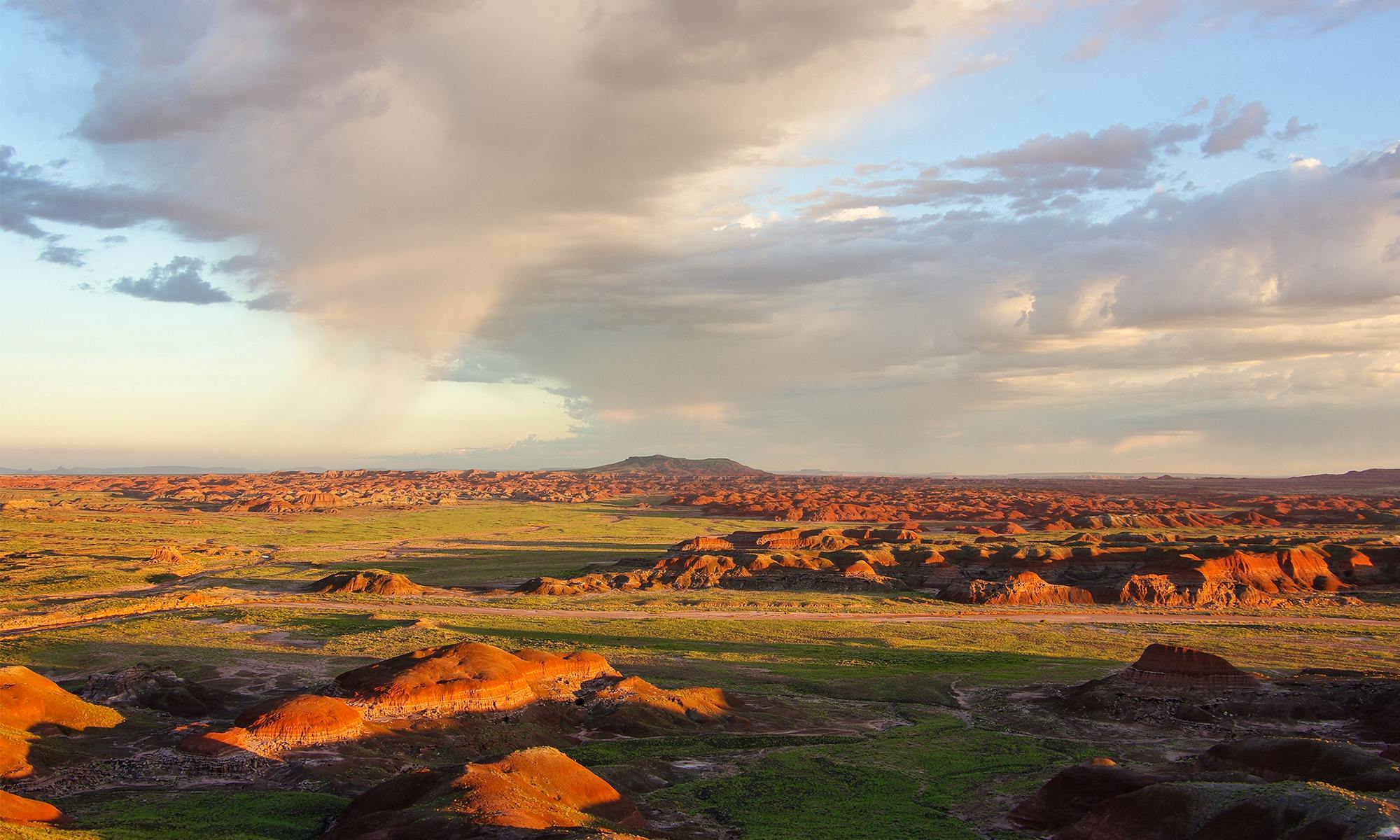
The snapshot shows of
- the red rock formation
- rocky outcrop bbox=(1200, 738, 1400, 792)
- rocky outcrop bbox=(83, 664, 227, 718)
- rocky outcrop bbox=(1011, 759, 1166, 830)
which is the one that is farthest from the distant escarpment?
the red rock formation

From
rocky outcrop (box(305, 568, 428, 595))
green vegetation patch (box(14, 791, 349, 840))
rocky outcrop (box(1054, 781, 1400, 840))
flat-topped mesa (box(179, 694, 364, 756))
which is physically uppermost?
rocky outcrop (box(1054, 781, 1400, 840))

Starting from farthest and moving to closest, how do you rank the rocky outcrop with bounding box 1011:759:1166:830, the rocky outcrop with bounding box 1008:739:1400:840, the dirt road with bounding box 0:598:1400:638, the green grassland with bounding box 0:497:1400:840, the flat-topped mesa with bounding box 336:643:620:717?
the dirt road with bounding box 0:598:1400:638, the flat-topped mesa with bounding box 336:643:620:717, the green grassland with bounding box 0:497:1400:840, the rocky outcrop with bounding box 1011:759:1166:830, the rocky outcrop with bounding box 1008:739:1400:840

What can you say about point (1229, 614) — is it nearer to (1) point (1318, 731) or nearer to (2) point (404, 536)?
(1) point (1318, 731)

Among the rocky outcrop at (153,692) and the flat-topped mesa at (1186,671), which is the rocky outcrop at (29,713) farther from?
the flat-topped mesa at (1186,671)

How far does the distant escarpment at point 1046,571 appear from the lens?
82.1m

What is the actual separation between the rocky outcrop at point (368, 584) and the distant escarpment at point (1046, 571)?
9.95m

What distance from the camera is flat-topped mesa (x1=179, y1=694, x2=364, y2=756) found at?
30.5 metres

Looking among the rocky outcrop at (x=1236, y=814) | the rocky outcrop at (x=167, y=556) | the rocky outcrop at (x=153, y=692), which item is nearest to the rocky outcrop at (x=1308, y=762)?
the rocky outcrop at (x=1236, y=814)

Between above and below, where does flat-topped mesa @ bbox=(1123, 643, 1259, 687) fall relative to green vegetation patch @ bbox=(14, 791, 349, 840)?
above

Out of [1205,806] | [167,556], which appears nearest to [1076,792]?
[1205,806]

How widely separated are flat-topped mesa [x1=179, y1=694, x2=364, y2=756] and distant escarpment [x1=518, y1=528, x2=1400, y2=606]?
5056 centimetres

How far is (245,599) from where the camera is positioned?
76.2 metres

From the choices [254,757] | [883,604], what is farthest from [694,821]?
[883,604]

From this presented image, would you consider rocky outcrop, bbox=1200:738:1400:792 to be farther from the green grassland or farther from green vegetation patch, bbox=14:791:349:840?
green vegetation patch, bbox=14:791:349:840
